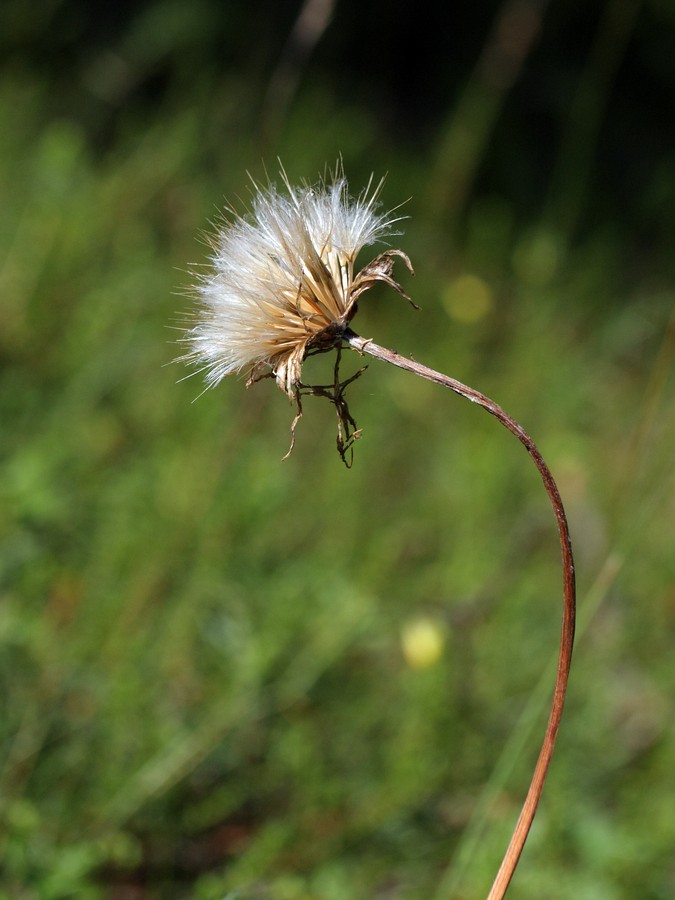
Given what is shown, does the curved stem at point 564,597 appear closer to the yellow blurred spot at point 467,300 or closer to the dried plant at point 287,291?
the dried plant at point 287,291

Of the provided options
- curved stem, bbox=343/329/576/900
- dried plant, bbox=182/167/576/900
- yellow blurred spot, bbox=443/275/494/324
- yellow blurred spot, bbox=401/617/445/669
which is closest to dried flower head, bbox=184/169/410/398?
dried plant, bbox=182/167/576/900

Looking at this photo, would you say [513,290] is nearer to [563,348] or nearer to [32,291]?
[563,348]

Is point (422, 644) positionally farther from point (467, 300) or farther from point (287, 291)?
point (467, 300)

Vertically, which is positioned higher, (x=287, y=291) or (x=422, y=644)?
(x=287, y=291)

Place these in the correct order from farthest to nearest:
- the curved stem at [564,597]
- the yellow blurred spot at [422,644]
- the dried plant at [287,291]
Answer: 1. the yellow blurred spot at [422,644]
2. the dried plant at [287,291]
3. the curved stem at [564,597]

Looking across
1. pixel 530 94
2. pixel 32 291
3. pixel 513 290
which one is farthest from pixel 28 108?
pixel 530 94

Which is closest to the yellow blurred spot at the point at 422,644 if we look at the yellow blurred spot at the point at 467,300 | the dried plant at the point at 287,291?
the dried plant at the point at 287,291

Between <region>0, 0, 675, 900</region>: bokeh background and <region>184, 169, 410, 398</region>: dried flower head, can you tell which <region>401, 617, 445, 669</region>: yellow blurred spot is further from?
<region>184, 169, 410, 398</region>: dried flower head

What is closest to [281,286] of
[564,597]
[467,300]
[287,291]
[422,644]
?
[287,291]
